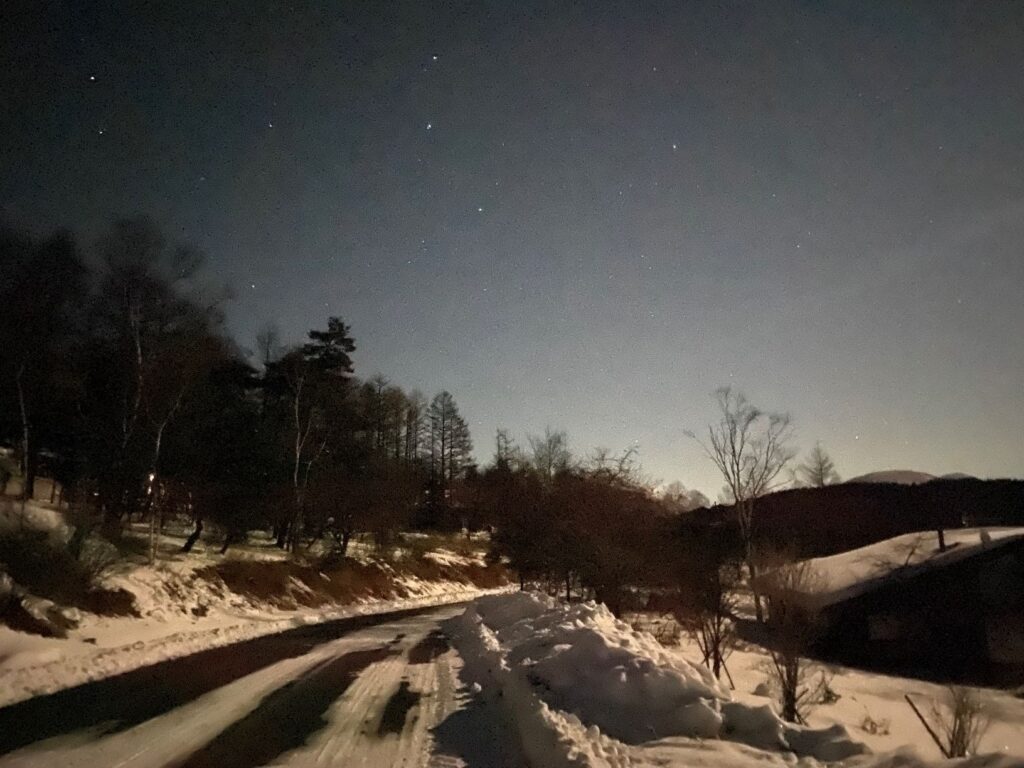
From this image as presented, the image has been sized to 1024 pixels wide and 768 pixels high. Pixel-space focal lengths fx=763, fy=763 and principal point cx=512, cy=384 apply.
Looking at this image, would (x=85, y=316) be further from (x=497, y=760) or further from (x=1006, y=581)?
(x=1006, y=581)

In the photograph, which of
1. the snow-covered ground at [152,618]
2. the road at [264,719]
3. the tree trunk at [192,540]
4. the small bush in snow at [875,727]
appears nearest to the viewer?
the road at [264,719]

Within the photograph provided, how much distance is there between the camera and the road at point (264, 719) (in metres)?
7.87

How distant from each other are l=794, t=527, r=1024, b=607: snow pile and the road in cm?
1848

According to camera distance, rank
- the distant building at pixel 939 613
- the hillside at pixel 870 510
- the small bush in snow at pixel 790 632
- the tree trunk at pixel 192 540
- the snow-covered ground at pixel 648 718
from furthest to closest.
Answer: the hillside at pixel 870 510 < the tree trunk at pixel 192 540 < the distant building at pixel 939 613 < the small bush in snow at pixel 790 632 < the snow-covered ground at pixel 648 718

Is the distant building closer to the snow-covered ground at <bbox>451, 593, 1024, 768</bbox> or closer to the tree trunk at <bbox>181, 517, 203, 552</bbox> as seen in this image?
the snow-covered ground at <bbox>451, 593, 1024, 768</bbox>

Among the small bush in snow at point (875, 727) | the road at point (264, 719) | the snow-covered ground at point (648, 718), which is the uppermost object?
the snow-covered ground at point (648, 718)

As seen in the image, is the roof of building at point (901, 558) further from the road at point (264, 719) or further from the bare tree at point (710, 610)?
the road at point (264, 719)

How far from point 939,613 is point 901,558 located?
2.79m

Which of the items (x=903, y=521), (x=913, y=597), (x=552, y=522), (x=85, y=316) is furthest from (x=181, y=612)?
(x=903, y=521)

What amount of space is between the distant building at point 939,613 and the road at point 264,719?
59.9 ft

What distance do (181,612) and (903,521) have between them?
34.1 m

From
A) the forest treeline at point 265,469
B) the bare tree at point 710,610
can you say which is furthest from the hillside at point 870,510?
the bare tree at point 710,610

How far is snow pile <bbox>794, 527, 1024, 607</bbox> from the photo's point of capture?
27.8 metres

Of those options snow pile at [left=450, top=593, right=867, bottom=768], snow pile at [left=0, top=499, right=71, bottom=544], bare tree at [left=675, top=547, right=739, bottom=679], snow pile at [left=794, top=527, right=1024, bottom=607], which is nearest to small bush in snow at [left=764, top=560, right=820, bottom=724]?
snow pile at [left=450, top=593, right=867, bottom=768]
